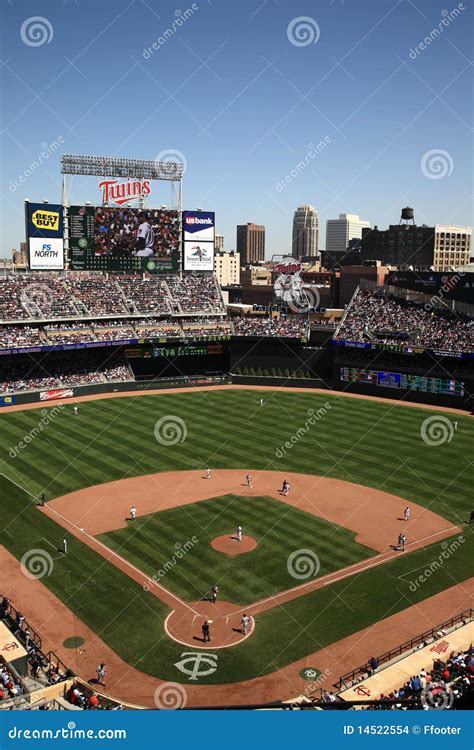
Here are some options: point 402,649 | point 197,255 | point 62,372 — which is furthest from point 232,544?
point 197,255

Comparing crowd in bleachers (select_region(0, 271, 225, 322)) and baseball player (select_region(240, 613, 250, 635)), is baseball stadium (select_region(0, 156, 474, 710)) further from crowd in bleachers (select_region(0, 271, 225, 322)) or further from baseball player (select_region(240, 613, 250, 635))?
crowd in bleachers (select_region(0, 271, 225, 322))

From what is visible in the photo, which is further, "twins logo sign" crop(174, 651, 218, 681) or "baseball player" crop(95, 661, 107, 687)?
"twins logo sign" crop(174, 651, 218, 681)

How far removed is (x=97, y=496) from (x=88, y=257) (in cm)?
4193

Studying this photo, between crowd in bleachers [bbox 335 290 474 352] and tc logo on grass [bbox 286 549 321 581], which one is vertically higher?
crowd in bleachers [bbox 335 290 474 352]

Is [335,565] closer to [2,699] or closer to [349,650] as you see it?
[349,650]

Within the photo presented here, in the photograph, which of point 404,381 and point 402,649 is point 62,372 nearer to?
point 404,381

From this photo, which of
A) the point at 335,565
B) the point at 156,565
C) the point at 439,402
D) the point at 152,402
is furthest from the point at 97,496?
the point at 439,402

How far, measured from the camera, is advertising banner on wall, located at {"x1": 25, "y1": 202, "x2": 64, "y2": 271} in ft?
224

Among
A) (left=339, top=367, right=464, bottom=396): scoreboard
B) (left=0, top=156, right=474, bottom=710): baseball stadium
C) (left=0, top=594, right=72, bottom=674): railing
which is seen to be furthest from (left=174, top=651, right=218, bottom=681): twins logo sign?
(left=339, top=367, right=464, bottom=396): scoreboard

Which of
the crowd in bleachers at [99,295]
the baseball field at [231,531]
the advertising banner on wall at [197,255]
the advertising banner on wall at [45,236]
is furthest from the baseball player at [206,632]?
the advertising banner on wall at [197,255]

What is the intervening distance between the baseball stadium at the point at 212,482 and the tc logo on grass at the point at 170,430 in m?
0.26

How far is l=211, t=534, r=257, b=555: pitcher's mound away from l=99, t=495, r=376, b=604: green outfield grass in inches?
11.1

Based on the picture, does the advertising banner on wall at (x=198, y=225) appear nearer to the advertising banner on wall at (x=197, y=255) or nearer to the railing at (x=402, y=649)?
the advertising banner on wall at (x=197, y=255)

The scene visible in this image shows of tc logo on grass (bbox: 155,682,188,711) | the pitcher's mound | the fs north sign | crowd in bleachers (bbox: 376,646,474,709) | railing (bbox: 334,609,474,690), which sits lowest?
tc logo on grass (bbox: 155,682,188,711)
